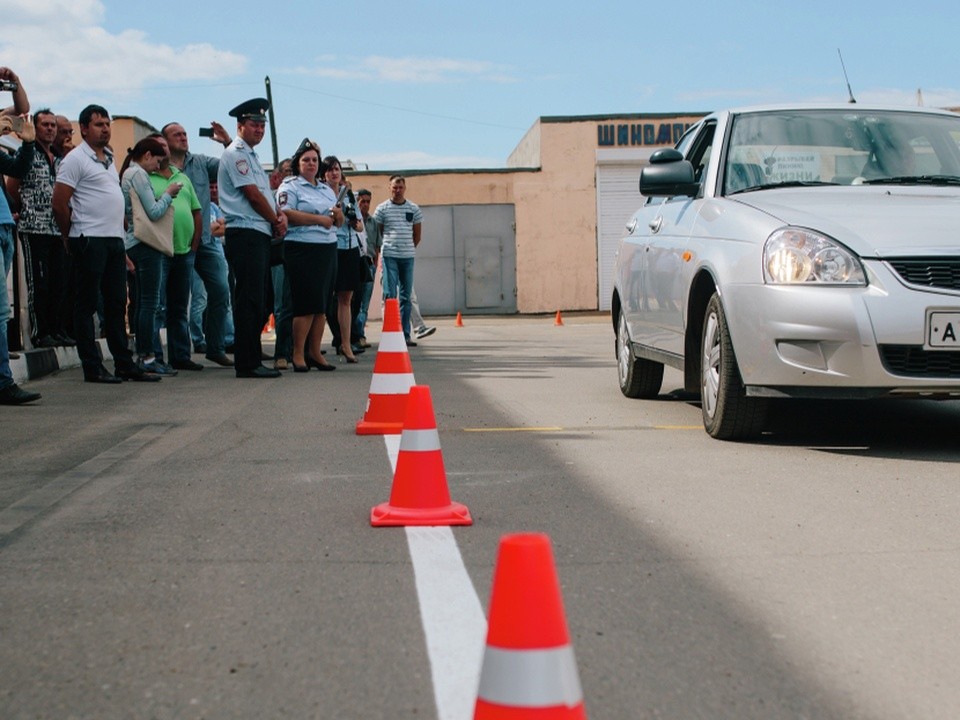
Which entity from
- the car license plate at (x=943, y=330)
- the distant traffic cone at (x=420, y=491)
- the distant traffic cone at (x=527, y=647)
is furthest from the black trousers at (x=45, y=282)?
the distant traffic cone at (x=527, y=647)

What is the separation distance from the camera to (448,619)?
348 centimetres

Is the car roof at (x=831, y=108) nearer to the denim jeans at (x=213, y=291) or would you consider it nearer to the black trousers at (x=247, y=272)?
the black trousers at (x=247, y=272)

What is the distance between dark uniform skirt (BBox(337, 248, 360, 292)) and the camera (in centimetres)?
1283

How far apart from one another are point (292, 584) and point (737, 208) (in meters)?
3.75

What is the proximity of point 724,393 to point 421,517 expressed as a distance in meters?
2.40

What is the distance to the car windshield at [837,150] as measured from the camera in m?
7.27

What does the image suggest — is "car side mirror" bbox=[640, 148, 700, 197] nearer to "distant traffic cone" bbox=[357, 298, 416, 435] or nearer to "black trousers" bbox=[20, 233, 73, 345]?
"distant traffic cone" bbox=[357, 298, 416, 435]

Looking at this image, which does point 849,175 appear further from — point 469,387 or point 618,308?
point 469,387

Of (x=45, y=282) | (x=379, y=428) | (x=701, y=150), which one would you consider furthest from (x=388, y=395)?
(x=45, y=282)

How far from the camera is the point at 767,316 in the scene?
6.29 metres

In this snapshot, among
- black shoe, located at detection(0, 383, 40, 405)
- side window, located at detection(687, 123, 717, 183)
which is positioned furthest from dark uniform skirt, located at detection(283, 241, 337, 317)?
side window, located at detection(687, 123, 717, 183)

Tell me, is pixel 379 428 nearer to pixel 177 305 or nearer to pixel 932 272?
pixel 932 272

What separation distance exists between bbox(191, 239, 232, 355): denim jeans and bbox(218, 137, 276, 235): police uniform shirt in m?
1.65

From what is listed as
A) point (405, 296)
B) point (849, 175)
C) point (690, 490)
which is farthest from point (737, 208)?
point (405, 296)
